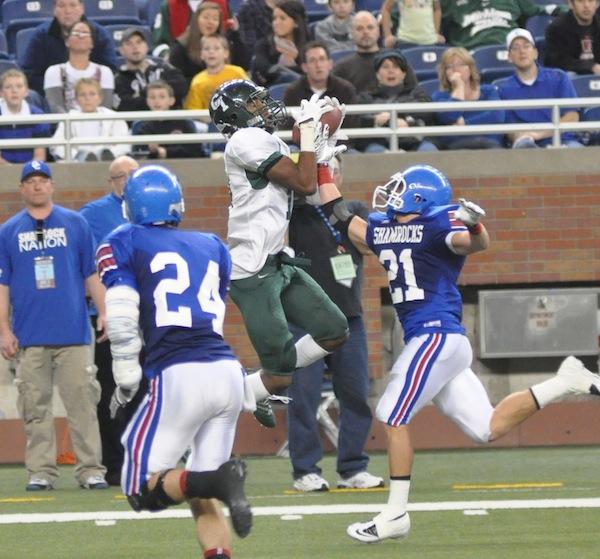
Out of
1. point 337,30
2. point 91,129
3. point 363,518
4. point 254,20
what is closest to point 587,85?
point 337,30

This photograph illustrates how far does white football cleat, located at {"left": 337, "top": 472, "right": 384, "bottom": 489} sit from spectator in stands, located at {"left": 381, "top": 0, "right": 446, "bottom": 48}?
5.27 metres

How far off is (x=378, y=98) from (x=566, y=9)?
316 cm

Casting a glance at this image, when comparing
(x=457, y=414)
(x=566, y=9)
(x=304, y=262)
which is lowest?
(x=457, y=414)

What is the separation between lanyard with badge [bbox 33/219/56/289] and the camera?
32.3 ft

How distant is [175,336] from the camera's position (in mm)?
6027

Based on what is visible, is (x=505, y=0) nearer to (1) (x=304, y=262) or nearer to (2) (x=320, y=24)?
(2) (x=320, y=24)

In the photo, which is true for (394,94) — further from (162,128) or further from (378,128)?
(162,128)

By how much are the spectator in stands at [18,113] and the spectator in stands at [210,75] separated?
1.11 m

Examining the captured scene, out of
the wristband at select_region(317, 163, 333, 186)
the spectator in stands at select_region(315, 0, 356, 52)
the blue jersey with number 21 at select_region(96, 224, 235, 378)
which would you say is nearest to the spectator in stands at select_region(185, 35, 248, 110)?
the spectator in stands at select_region(315, 0, 356, 52)

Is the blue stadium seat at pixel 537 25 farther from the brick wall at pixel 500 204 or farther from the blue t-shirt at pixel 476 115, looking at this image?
the brick wall at pixel 500 204

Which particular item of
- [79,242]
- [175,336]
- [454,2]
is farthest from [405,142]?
[175,336]

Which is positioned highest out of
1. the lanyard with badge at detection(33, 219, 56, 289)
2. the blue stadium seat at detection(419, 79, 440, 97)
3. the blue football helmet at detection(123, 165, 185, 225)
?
the blue football helmet at detection(123, 165, 185, 225)

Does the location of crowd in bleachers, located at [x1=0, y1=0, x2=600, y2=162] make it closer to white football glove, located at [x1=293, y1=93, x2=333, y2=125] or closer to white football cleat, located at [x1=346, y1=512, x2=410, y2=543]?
white football glove, located at [x1=293, y1=93, x2=333, y2=125]

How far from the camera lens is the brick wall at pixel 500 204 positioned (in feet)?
37.9
